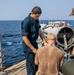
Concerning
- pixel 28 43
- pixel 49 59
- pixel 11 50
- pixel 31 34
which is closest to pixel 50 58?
pixel 49 59

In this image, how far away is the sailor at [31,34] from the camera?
6113 mm

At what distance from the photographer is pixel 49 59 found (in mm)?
5406

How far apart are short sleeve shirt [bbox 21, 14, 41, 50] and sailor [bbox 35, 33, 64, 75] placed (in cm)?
84

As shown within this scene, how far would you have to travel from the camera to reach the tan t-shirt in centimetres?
539

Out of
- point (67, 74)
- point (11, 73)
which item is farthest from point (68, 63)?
point (11, 73)

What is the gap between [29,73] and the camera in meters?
6.34

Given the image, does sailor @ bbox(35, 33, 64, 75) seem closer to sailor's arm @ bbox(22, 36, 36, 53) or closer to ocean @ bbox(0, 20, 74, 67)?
sailor's arm @ bbox(22, 36, 36, 53)

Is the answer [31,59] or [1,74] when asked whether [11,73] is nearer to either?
[1,74]

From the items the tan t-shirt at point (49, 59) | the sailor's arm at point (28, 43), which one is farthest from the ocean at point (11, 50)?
the tan t-shirt at point (49, 59)

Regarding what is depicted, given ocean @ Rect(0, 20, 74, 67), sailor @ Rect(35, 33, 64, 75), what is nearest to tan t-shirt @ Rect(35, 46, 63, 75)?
sailor @ Rect(35, 33, 64, 75)

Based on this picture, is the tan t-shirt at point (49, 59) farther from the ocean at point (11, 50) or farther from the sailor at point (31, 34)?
the ocean at point (11, 50)

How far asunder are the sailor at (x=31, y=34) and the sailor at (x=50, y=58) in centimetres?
72

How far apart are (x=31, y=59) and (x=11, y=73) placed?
215 cm

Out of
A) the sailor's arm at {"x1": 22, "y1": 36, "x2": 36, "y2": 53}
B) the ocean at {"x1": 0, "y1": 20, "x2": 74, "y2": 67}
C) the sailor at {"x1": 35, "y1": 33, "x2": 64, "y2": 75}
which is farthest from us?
the ocean at {"x1": 0, "y1": 20, "x2": 74, "y2": 67}
